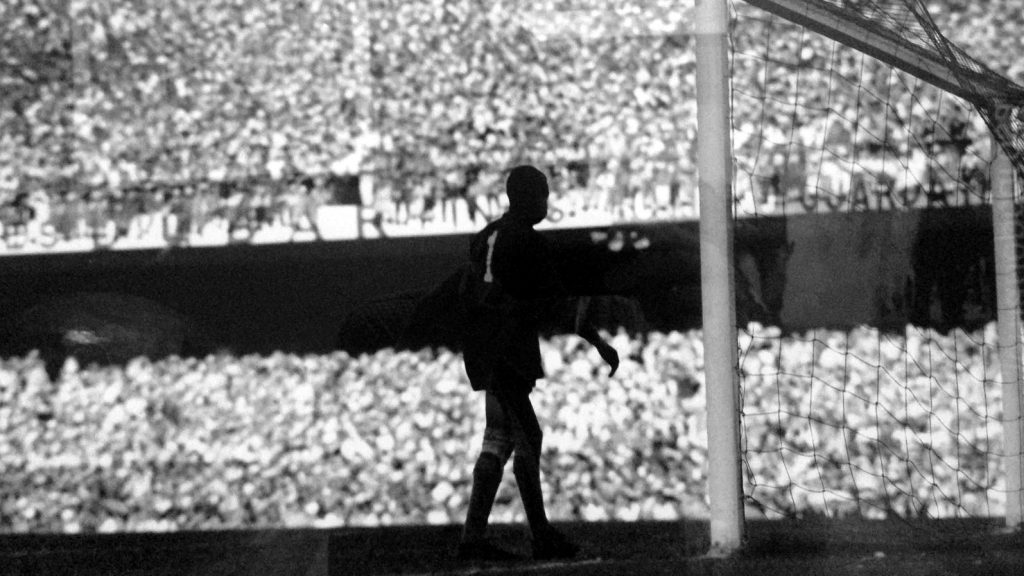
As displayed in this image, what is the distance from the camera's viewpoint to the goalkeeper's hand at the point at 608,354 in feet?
6.79

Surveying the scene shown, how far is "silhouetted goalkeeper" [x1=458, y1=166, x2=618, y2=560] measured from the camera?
202 centimetres

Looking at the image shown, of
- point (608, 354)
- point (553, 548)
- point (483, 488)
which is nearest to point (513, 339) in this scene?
point (608, 354)

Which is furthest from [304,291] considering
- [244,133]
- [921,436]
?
[921,436]

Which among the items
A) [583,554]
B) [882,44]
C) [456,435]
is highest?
[882,44]

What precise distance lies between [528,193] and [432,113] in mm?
272

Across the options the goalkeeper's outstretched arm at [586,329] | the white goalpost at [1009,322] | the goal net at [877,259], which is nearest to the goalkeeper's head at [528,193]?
the goalkeeper's outstretched arm at [586,329]

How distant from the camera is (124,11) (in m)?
2.21

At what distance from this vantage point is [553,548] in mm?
2059

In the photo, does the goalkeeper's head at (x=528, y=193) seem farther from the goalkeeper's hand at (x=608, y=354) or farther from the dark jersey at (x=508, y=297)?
the goalkeeper's hand at (x=608, y=354)

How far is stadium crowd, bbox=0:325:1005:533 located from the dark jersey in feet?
0.21

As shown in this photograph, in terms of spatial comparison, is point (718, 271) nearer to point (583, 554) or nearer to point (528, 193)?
point (528, 193)

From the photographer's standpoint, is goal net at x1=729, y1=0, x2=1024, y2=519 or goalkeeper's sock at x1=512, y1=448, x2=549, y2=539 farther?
goal net at x1=729, y1=0, x2=1024, y2=519

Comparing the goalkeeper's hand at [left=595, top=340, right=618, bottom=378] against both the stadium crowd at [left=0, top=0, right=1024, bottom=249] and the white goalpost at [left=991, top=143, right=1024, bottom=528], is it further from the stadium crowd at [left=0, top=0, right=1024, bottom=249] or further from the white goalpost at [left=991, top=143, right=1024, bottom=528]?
the white goalpost at [left=991, top=143, right=1024, bottom=528]

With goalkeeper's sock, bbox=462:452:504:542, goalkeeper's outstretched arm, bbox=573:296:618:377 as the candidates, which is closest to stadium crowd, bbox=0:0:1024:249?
goalkeeper's outstretched arm, bbox=573:296:618:377
